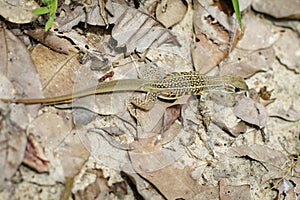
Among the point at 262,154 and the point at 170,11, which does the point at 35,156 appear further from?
the point at 262,154

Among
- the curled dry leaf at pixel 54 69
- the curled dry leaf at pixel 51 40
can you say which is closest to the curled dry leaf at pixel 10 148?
the curled dry leaf at pixel 54 69

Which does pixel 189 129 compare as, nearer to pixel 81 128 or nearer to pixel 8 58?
pixel 81 128

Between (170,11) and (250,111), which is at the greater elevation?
(170,11)

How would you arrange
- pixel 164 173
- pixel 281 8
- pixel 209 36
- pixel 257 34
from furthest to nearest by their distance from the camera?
1. pixel 281 8
2. pixel 257 34
3. pixel 209 36
4. pixel 164 173

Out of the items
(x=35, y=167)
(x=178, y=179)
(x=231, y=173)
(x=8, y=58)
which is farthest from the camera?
(x=231, y=173)

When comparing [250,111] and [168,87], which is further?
→ [250,111]

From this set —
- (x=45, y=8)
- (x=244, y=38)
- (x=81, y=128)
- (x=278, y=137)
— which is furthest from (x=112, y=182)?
(x=244, y=38)

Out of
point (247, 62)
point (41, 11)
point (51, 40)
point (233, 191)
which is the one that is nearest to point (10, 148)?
point (51, 40)
